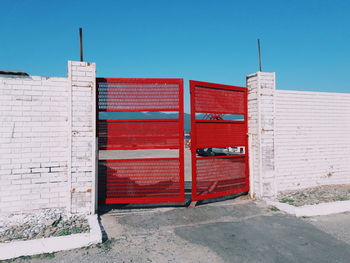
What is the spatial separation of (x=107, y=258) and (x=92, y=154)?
7.17 ft

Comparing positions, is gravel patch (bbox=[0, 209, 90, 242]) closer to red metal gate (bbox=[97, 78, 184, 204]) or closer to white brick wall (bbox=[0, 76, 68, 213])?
white brick wall (bbox=[0, 76, 68, 213])

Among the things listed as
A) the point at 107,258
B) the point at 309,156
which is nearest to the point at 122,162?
the point at 107,258

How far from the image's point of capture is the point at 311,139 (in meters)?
7.41

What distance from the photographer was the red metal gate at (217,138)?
6012mm

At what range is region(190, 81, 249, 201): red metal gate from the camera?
6.01 metres

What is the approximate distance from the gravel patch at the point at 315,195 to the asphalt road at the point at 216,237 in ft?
2.03

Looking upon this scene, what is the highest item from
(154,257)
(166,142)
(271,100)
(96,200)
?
(271,100)

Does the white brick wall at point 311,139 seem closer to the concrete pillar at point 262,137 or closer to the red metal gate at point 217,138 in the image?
the concrete pillar at point 262,137

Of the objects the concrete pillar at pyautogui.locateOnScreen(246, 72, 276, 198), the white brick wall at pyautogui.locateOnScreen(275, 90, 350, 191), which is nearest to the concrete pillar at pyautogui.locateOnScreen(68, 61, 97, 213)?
the concrete pillar at pyautogui.locateOnScreen(246, 72, 276, 198)

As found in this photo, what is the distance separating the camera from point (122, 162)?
18.6ft

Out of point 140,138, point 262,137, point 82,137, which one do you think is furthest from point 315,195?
point 82,137

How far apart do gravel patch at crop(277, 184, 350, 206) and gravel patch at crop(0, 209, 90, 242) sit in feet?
15.4

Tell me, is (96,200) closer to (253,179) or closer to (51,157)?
(51,157)

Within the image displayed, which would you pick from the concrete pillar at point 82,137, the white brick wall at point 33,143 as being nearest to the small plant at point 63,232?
the concrete pillar at point 82,137
